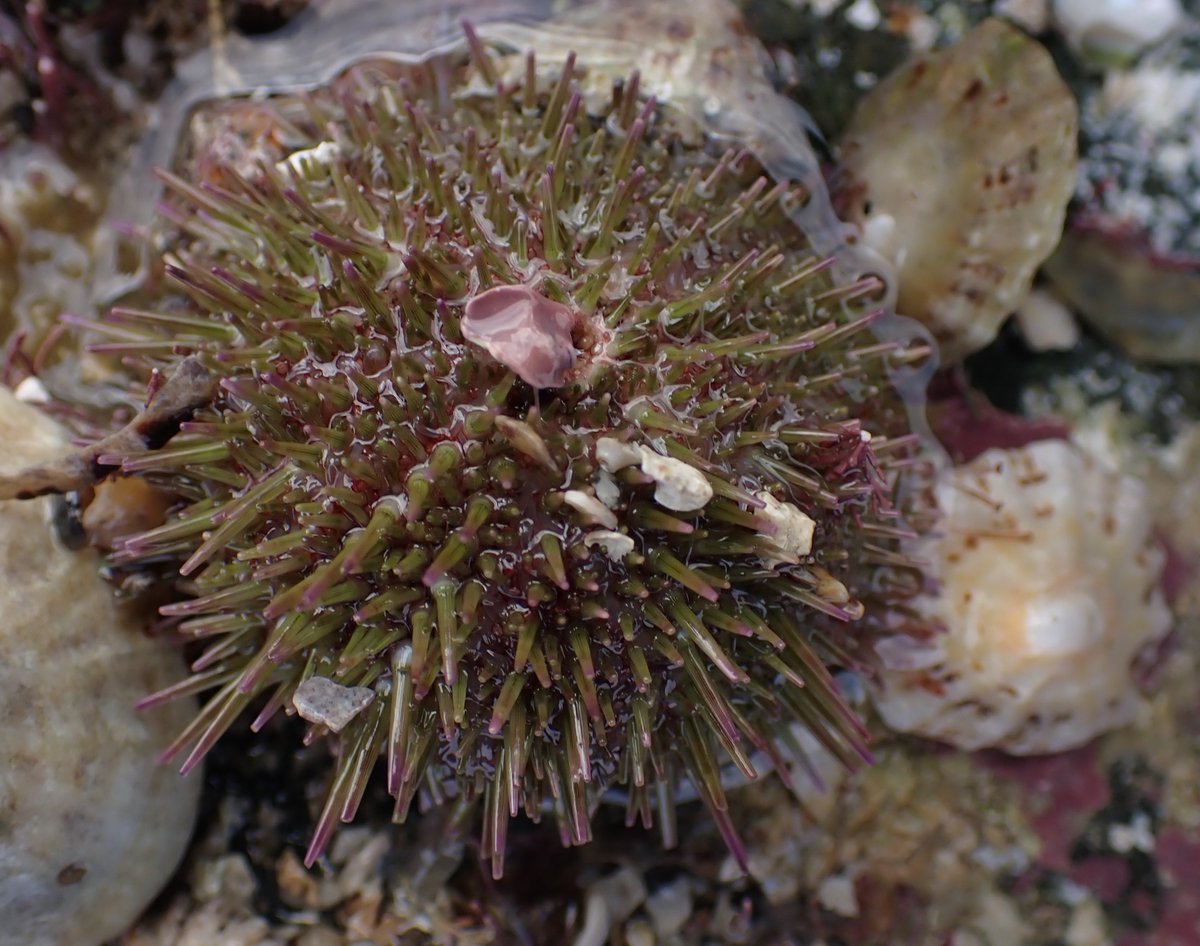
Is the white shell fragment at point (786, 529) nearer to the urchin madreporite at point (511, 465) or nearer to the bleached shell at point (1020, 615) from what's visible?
the urchin madreporite at point (511, 465)

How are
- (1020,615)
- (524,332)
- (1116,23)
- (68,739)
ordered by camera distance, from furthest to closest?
(1116,23) → (1020,615) → (68,739) → (524,332)

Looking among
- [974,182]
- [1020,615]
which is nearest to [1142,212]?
[974,182]

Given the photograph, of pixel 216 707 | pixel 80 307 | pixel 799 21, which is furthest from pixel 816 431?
pixel 80 307

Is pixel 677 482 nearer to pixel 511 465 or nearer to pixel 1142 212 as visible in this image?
pixel 511 465

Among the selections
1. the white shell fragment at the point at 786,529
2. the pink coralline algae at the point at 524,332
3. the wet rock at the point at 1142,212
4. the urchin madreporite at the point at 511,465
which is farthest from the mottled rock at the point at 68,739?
the wet rock at the point at 1142,212

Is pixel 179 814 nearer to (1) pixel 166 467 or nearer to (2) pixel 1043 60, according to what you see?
(1) pixel 166 467

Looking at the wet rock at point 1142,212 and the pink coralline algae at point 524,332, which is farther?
the wet rock at point 1142,212
